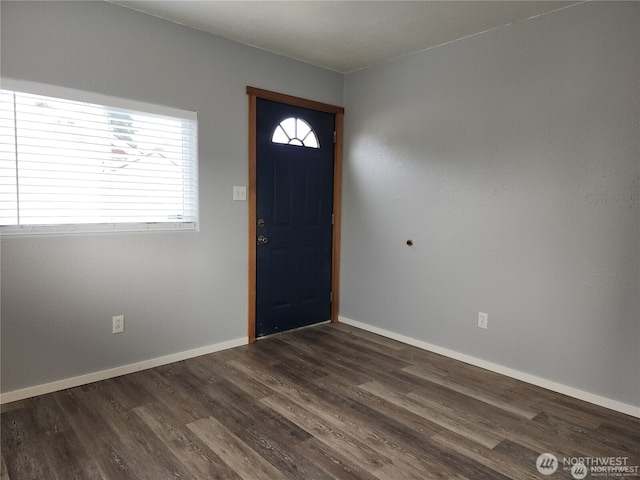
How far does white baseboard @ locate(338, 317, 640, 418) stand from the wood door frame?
669 mm

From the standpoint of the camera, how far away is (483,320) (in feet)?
10.0

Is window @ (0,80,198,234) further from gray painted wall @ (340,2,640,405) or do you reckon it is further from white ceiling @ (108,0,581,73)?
gray painted wall @ (340,2,640,405)

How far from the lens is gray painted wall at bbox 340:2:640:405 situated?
2.40m

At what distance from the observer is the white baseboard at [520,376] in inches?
96.0

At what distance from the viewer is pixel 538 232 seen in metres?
2.72

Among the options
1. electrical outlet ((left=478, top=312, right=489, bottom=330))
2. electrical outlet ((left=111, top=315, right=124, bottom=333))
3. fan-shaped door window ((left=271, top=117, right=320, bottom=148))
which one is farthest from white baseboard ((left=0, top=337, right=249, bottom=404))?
electrical outlet ((left=478, top=312, right=489, bottom=330))

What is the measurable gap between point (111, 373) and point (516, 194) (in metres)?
3.00

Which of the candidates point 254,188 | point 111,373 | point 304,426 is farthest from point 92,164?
point 304,426

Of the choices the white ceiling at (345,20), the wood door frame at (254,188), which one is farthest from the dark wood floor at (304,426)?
the white ceiling at (345,20)

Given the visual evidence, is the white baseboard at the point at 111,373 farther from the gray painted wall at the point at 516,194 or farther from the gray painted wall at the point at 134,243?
the gray painted wall at the point at 516,194

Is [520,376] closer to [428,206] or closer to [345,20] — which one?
[428,206]

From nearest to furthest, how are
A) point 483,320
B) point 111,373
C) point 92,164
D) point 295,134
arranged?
point 92,164 → point 111,373 → point 483,320 → point 295,134

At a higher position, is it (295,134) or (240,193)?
(295,134)

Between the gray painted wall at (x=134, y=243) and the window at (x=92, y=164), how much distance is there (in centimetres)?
9
